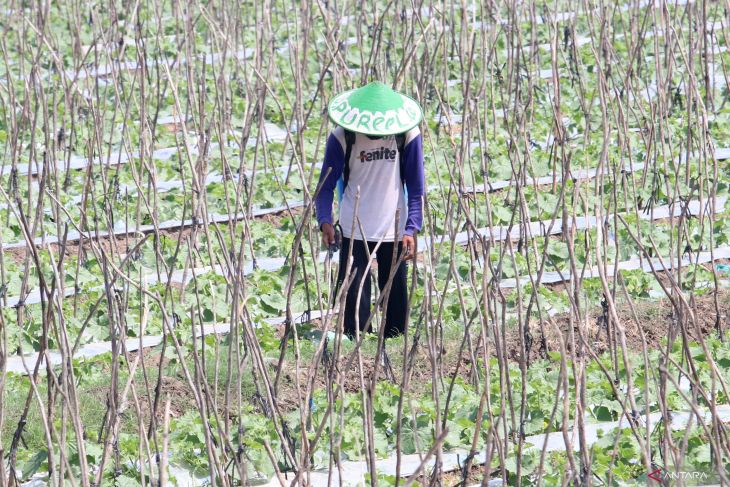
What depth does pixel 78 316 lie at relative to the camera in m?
4.31

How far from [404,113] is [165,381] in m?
1.16

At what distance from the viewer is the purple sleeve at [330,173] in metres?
3.73

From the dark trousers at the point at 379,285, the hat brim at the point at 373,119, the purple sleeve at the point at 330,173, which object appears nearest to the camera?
the hat brim at the point at 373,119

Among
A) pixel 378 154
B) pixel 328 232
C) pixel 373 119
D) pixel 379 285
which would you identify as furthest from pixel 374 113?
pixel 379 285

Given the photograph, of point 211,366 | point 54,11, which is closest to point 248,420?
point 211,366

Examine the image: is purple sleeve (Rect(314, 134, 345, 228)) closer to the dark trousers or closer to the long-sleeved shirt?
the long-sleeved shirt

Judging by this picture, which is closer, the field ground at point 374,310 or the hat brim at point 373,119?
the field ground at point 374,310

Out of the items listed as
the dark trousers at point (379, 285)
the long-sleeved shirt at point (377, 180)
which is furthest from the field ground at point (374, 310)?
the long-sleeved shirt at point (377, 180)

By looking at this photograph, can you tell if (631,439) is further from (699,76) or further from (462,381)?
(699,76)

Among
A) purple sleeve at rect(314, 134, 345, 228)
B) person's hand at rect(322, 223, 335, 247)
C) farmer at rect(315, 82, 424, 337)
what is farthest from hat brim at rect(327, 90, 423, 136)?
person's hand at rect(322, 223, 335, 247)

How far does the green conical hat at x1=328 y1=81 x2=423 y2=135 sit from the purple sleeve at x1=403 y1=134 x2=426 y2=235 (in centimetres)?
13

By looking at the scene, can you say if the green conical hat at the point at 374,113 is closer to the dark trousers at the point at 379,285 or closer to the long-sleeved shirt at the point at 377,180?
the long-sleeved shirt at the point at 377,180

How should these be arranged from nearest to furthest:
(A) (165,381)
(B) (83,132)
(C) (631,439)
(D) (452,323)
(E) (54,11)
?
(C) (631,439) < (A) (165,381) < (D) (452,323) < (B) (83,132) < (E) (54,11)

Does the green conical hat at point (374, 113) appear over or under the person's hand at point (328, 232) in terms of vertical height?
over
